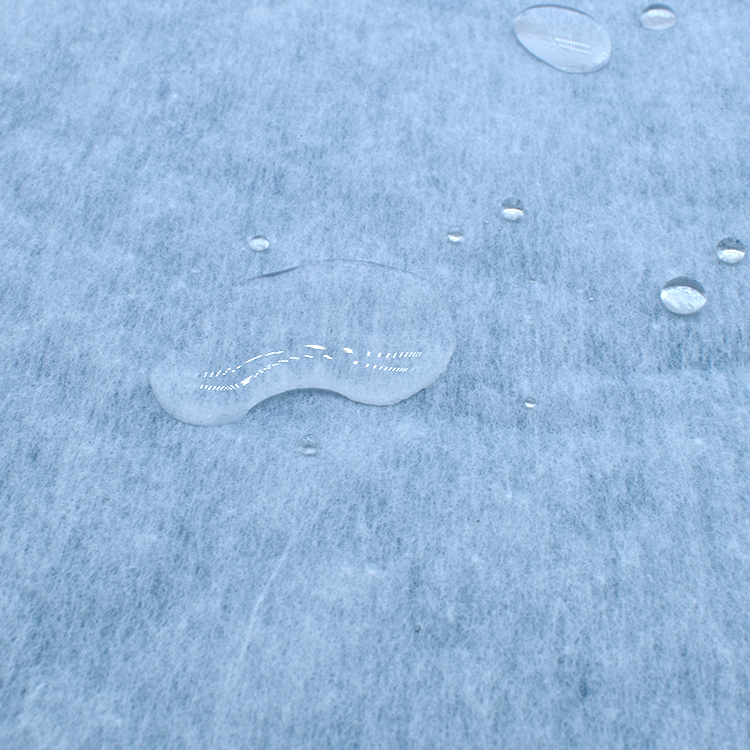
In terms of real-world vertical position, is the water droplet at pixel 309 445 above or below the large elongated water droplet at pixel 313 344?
below

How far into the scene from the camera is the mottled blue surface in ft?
1.27

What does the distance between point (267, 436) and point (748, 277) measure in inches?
→ 16.6

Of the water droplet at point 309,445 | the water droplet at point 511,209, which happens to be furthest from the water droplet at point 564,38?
the water droplet at point 309,445

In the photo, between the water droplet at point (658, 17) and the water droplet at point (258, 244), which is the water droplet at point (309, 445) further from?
the water droplet at point (658, 17)

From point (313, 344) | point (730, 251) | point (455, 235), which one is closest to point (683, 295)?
point (730, 251)

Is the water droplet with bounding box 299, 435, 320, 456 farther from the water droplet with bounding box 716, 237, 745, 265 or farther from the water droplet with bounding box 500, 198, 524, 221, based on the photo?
the water droplet with bounding box 716, 237, 745, 265

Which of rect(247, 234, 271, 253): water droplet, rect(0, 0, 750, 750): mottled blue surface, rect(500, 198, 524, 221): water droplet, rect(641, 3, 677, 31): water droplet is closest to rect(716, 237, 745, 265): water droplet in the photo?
rect(0, 0, 750, 750): mottled blue surface

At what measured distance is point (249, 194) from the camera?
56 centimetres

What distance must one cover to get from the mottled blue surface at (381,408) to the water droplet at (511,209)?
0.04 ft

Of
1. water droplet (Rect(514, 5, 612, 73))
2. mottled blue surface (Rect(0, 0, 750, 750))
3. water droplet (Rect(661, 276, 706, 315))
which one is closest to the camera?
mottled blue surface (Rect(0, 0, 750, 750))

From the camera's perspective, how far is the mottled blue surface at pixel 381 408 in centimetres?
39

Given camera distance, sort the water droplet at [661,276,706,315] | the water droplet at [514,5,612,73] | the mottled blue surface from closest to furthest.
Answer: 1. the mottled blue surface
2. the water droplet at [661,276,706,315]
3. the water droplet at [514,5,612,73]

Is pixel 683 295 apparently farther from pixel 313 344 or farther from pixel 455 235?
pixel 313 344

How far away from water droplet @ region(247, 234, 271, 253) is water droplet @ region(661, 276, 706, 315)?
336 millimetres
